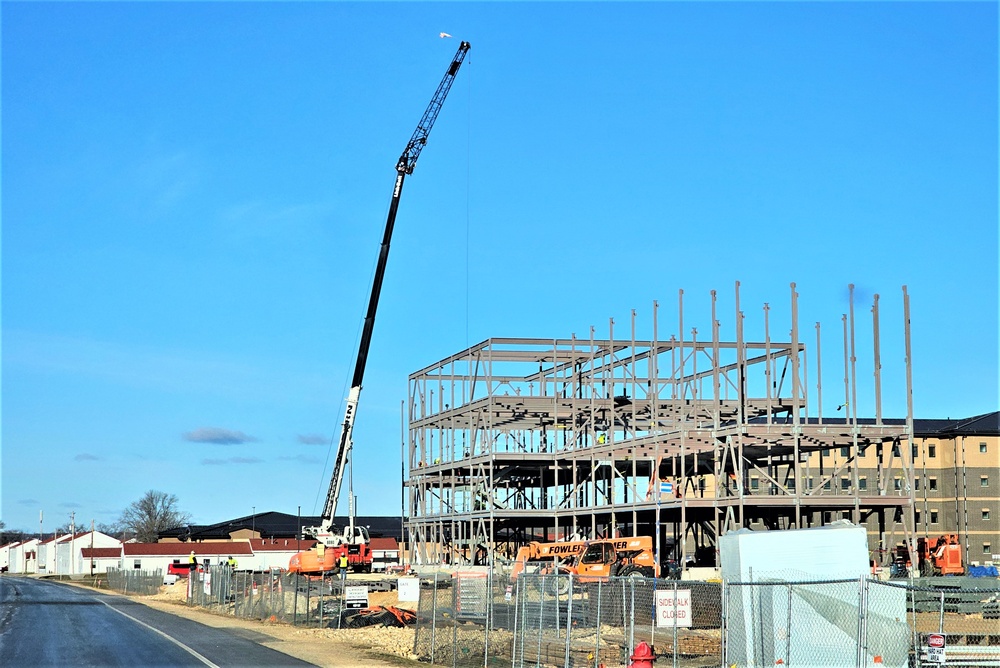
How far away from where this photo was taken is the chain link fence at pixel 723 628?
18.1 metres

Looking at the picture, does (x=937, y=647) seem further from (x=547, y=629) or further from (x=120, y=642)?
(x=120, y=642)

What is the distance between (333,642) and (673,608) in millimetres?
16157

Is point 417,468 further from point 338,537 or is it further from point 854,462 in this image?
point 854,462

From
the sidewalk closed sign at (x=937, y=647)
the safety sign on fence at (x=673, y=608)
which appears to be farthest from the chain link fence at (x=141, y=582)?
the sidewalk closed sign at (x=937, y=647)

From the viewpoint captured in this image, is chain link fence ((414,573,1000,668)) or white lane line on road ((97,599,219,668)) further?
white lane line on road ((97,599,219,668))

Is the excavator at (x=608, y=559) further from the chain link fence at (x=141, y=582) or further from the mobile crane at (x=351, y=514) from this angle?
the chain link fence at (x=141, y=582)

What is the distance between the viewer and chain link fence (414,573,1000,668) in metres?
18.1

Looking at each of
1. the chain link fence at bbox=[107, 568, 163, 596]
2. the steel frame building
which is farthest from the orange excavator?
the chain link fence at bbox=[107, 568, 163, 596]

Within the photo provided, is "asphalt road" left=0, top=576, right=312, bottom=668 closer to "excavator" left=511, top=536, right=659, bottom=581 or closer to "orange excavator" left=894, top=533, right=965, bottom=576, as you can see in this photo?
"excavator" left=511, top=536, right=659, bottom=581

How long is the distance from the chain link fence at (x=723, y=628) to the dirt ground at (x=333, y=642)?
4.07 feet

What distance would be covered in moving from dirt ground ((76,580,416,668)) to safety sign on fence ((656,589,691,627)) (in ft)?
28.9

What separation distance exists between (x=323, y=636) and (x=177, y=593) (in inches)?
1371

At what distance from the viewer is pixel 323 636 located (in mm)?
33781

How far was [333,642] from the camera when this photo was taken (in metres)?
31.9
